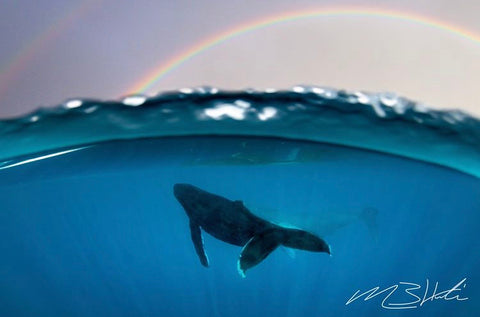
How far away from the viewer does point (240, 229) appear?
3.40 ft

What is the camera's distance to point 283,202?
1013 mm

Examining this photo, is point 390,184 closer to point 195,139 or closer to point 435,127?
point 435,127

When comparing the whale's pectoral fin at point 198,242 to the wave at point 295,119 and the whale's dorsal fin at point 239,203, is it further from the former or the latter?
the wave at point 295,119

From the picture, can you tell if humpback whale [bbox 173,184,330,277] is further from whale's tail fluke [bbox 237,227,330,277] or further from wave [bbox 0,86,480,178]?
wave [bbox 0,86,480,178]

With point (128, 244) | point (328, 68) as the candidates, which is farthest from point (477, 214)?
point (328, 68)

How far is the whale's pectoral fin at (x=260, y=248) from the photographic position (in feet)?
3.34

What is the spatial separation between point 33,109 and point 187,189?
0.39 meters

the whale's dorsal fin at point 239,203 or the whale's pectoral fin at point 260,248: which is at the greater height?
the whale's dorsal fin at point 239,203
